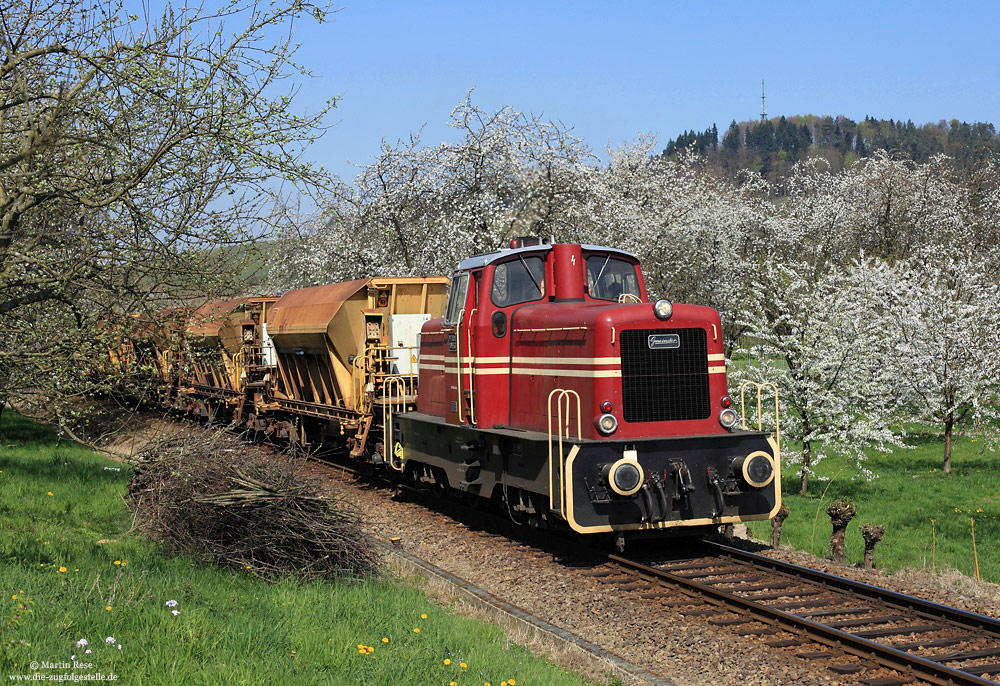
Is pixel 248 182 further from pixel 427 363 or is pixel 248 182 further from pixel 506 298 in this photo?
pixel 427 363

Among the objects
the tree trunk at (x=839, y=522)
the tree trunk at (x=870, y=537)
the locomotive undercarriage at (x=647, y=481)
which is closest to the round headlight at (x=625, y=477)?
the locomotive undercarriage at (x=647, y=481)

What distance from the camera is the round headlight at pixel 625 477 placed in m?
9.07

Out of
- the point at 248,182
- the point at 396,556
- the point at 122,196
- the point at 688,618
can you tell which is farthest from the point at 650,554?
the point at 122,196

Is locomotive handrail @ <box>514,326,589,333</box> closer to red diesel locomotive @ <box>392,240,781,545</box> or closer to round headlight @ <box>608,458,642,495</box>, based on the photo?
red diesel locomotive @ <box>392,240,781,545</box>

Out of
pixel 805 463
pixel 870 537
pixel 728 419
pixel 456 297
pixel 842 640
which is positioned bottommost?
pixel 805 463

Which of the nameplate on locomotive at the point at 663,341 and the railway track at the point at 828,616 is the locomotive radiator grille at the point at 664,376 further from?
the railway track at the point at 828,616

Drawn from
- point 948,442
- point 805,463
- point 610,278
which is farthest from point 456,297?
point 948,442

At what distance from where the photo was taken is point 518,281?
11.2 metres

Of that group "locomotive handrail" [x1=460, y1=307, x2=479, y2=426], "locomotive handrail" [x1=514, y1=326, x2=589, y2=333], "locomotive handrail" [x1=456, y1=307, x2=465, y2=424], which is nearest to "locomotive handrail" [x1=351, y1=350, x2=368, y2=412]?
"locomotive handrail" [x1=456, y1=307, x2=465, y2=424]

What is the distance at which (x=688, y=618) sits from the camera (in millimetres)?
8109

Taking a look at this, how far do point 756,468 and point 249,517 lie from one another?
5.42m

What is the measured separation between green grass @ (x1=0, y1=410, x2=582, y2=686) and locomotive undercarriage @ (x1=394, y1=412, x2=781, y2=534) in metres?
2.02

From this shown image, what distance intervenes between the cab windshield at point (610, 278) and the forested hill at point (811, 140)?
112587 mm

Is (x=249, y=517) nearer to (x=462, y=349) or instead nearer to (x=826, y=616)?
(x=462, y=349)
